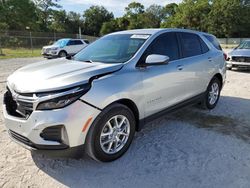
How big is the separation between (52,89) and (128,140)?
4.47ft

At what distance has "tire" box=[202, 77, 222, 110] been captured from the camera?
5808 millimetres

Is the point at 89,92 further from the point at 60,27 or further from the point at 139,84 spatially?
the point at 60,27

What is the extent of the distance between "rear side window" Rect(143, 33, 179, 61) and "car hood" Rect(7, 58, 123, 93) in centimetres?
81

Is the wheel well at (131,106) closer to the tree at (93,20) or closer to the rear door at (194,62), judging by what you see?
the rear door at (194,62)

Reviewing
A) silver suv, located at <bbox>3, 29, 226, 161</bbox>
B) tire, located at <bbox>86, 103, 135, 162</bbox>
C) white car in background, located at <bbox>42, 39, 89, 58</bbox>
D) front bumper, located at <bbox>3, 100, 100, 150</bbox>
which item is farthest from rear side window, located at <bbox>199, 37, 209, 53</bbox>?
white car in background, located at <bbox>42, 39, 89, 58</bbox>

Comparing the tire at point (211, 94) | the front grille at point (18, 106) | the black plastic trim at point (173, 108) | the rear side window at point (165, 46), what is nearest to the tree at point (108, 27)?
the tire at point (211, 94)

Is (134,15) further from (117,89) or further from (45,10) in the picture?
(117,89)

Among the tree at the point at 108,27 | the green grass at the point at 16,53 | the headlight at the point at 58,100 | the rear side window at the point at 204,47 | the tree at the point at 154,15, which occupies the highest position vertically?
the tree at the point at 154,15

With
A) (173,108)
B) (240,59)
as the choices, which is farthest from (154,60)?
(240,59)

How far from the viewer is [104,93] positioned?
10.9ft

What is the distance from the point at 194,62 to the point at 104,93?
2425 mm

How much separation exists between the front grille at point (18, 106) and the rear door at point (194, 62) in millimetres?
2704

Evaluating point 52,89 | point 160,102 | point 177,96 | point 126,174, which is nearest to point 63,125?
point 52,89

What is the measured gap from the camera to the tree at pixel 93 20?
82250 mm
